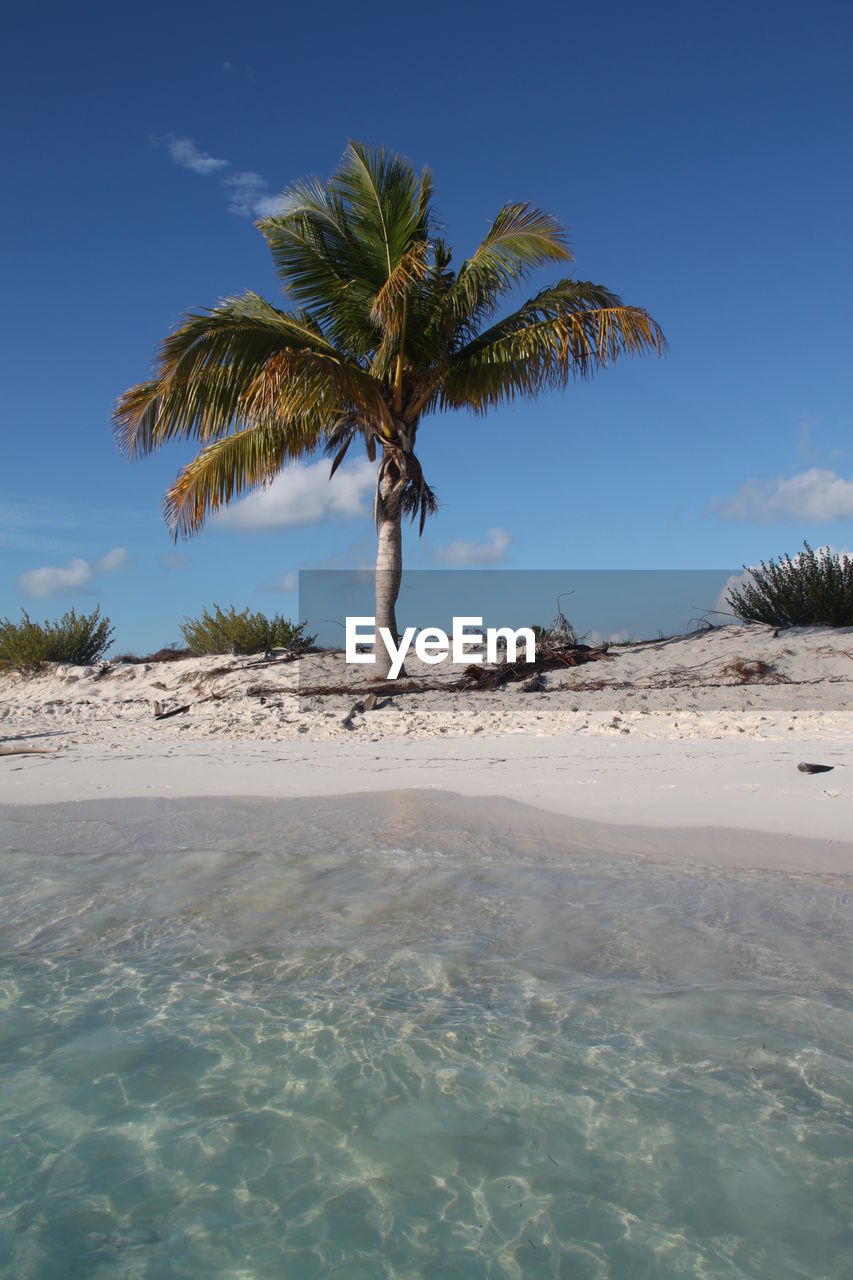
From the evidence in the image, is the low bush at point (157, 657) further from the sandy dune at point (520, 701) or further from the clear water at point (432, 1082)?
the clear water at point (432, 1082)

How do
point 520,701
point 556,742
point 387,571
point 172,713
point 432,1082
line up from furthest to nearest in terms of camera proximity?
point 387,571 → point 172,713 → point 520,701 → point 556,742 → point 432,1082

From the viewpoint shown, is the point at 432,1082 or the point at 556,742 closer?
the point at 432,1082

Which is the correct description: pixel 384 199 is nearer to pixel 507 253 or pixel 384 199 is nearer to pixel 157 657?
pixel 507 253

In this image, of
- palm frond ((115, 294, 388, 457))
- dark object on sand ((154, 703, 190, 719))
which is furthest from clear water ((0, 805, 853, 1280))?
palm frond ((115, 294, 388, 457))

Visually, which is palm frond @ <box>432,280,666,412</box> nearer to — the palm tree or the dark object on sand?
the palm tree

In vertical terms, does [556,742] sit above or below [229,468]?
below

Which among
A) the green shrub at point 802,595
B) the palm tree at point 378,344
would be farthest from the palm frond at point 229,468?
the green shrub at point 802,595

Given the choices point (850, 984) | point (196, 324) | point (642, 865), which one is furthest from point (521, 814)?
point (196, 324)

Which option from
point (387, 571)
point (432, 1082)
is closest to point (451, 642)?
point (387, 571)

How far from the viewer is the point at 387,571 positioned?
13312 mm

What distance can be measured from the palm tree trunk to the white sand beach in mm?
548

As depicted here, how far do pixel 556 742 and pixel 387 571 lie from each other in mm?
5660

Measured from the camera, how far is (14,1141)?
2365 mm

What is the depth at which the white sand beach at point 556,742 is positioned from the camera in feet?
18.5
